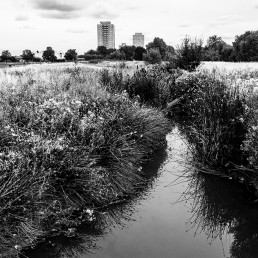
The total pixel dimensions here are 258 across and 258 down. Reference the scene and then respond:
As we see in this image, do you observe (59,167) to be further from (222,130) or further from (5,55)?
(5,55)

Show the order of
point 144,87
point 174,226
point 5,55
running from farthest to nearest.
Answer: point 5,55
point 144,87
point 174,226

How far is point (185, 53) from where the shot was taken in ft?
75.7

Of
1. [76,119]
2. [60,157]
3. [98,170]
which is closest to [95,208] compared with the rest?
[98,170]

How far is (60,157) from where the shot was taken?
17.5 feet

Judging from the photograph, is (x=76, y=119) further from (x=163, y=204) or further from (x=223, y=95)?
(x=223, y=95)

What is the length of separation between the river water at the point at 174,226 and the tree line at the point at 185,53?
17.1 meters

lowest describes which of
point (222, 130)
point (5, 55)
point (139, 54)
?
point (139, 54)

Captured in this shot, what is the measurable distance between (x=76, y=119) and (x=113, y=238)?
9.00 ft

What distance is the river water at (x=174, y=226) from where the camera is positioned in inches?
174

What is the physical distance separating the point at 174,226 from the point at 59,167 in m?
1.92

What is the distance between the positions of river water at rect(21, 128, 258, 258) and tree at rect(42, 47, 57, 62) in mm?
66213

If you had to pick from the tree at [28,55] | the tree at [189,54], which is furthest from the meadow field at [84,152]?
the tree at [28,55]

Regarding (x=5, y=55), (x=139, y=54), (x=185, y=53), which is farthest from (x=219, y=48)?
(x=185, y=53)

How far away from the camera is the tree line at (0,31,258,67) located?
75.9ft
